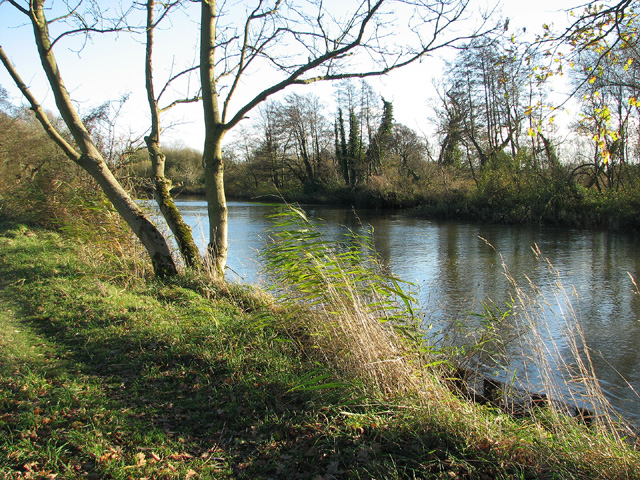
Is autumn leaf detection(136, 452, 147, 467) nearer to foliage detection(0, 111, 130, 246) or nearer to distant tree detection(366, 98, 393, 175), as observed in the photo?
foliage detection(0, 111, 130, 246)

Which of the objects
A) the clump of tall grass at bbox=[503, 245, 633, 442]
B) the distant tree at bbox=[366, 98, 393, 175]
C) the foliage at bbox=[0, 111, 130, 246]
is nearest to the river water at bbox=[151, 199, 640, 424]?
the clump of tall grass at bbox=[503, 245, 633, 442]

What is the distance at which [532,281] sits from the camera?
38.4 ft

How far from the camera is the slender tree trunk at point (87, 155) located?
23.3 feet

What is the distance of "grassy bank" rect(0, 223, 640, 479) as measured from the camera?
2.93 meters

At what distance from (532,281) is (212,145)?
8.43 metres

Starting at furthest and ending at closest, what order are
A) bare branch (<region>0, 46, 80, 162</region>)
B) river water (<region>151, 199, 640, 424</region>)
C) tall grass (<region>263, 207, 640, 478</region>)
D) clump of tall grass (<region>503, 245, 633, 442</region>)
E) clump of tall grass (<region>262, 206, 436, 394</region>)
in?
bare branch (<region>0, 46, 80, 162</region>), river water (<region>151, 199, 640, 424</region>), clump of tall grass (<region>262, 206, 436, 394</region>), clump of tall grass (<region>503, 245, 633, 442</region>), tall grass (<region>263, 207, 640, 478</region>)

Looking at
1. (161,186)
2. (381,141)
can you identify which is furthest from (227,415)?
(381,141)

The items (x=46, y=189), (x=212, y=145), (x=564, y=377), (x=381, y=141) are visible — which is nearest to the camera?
(x=564, y=377)

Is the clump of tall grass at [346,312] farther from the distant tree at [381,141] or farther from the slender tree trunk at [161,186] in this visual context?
the distant tree at [381,141]

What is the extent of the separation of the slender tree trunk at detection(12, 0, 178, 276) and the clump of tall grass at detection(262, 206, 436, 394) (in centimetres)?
223

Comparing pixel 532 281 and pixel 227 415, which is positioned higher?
pixel 227 415

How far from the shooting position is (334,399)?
3.76 meters

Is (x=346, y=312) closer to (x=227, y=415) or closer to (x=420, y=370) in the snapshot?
(x=420, y=370)

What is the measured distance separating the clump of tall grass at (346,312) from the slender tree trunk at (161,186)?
2.21m
